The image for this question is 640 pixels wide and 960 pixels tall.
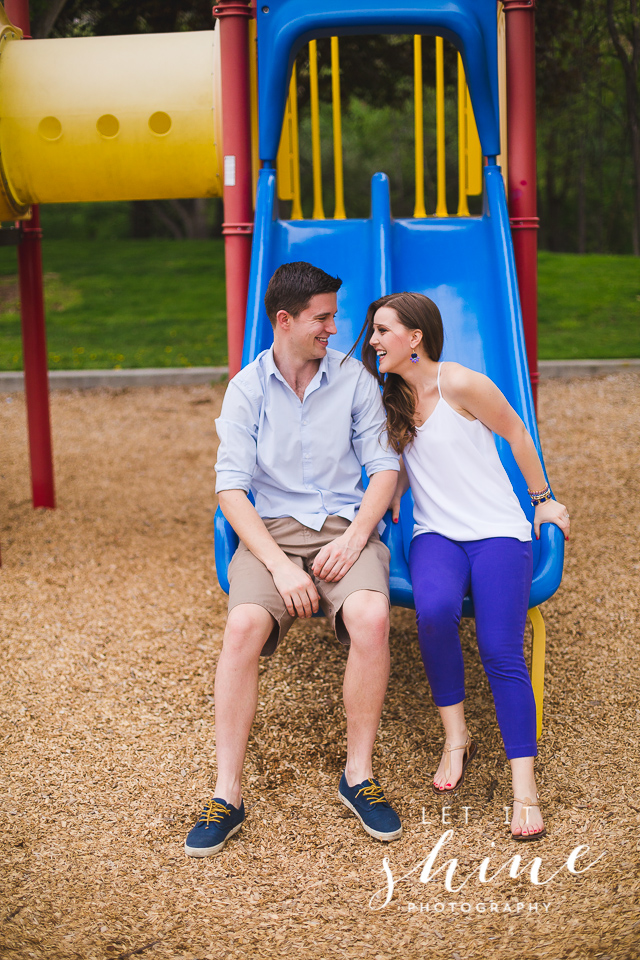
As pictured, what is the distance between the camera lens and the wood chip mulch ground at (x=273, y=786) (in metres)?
1.99

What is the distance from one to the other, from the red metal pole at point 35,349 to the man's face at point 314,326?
9.18 ft

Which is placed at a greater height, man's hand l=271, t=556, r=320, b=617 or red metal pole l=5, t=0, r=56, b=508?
red metal pole l=5, t=0, r=56, b=508

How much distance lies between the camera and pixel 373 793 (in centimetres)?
237

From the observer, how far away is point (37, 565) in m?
4.46

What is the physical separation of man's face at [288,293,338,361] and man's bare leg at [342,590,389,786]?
0.75 meters

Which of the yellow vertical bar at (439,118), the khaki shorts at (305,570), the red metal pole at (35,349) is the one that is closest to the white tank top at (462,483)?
the khaki shorts at (305,570)

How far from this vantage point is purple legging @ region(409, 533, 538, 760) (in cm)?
229

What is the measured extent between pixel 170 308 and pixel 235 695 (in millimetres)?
10319

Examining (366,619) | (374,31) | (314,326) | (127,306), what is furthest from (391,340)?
(127,306)

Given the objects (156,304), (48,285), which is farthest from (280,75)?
(48,285)

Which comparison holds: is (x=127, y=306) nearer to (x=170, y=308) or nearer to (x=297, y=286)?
(x=170, y=308)

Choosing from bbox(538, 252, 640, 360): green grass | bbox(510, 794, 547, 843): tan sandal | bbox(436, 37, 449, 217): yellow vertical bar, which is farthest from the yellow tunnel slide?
bbox(538, 252, 640, 360): green grass

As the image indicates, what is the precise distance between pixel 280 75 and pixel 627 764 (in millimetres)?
2895

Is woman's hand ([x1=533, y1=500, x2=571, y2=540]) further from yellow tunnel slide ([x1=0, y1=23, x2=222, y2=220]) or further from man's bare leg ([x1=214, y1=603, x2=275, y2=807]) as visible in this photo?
yellow tunnel slide ([x1=0, y1=23, x2=222, y2=220])
